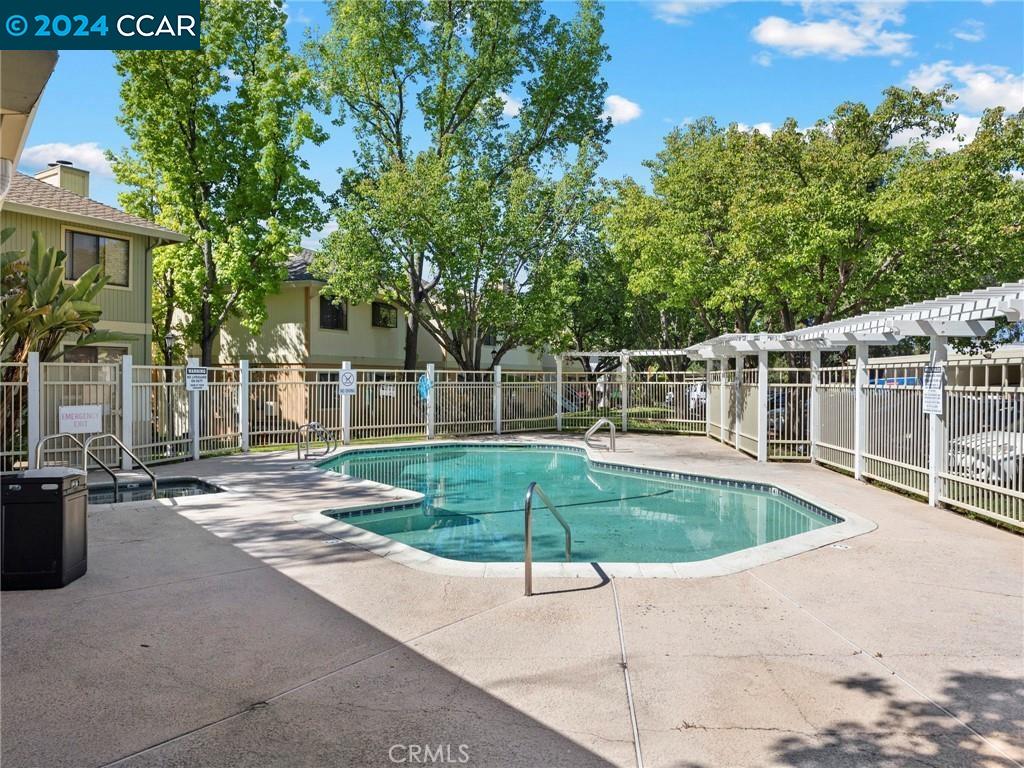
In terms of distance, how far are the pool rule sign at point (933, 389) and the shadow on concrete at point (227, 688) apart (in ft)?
26.4

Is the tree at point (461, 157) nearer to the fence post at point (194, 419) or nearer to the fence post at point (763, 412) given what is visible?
the fence post at point (194, 419)

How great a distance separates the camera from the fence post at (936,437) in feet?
31.9

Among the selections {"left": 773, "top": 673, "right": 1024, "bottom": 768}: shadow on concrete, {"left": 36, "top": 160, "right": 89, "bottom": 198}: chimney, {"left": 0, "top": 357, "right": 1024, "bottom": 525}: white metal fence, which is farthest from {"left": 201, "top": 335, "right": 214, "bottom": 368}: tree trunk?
{"left": 773, "top": 673, "right": 1024, "bottom": 768}: shadow on concrete

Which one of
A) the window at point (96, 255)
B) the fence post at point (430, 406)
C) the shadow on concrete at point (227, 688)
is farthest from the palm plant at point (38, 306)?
the shadow on concrete at point (227, 688)

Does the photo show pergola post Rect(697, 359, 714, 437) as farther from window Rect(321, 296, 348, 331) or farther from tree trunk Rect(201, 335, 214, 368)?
tree trunk Rect(201, 335, 214, 368)

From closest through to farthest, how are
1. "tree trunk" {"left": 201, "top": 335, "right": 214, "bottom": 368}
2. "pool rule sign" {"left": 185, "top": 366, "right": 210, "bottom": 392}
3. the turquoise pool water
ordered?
the turquoise pool water → "pool rule sign" {"left": 185, "top": 366, "right": 210, "bottom": 392} → "tree trunk" {"left": 201, "top": 335, "right": 214, "bottom": 368}

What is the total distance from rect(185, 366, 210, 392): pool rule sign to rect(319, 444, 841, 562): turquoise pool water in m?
3.21

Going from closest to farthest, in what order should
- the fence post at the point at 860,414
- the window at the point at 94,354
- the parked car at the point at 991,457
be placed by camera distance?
the parked car at the point at 991,457
the fence post at the point at 860,414
the window at the point at 94,354

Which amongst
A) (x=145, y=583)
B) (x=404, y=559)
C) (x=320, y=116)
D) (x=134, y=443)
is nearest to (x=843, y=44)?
(x=404, y=559)

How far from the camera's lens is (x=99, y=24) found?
561 cm

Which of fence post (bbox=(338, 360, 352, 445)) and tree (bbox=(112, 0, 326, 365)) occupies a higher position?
tree (bbox=(112, 0, 326, 365))

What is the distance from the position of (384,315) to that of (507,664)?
26.2 metres

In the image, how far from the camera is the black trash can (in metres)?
5.77

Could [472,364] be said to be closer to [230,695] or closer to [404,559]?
[404,559]
